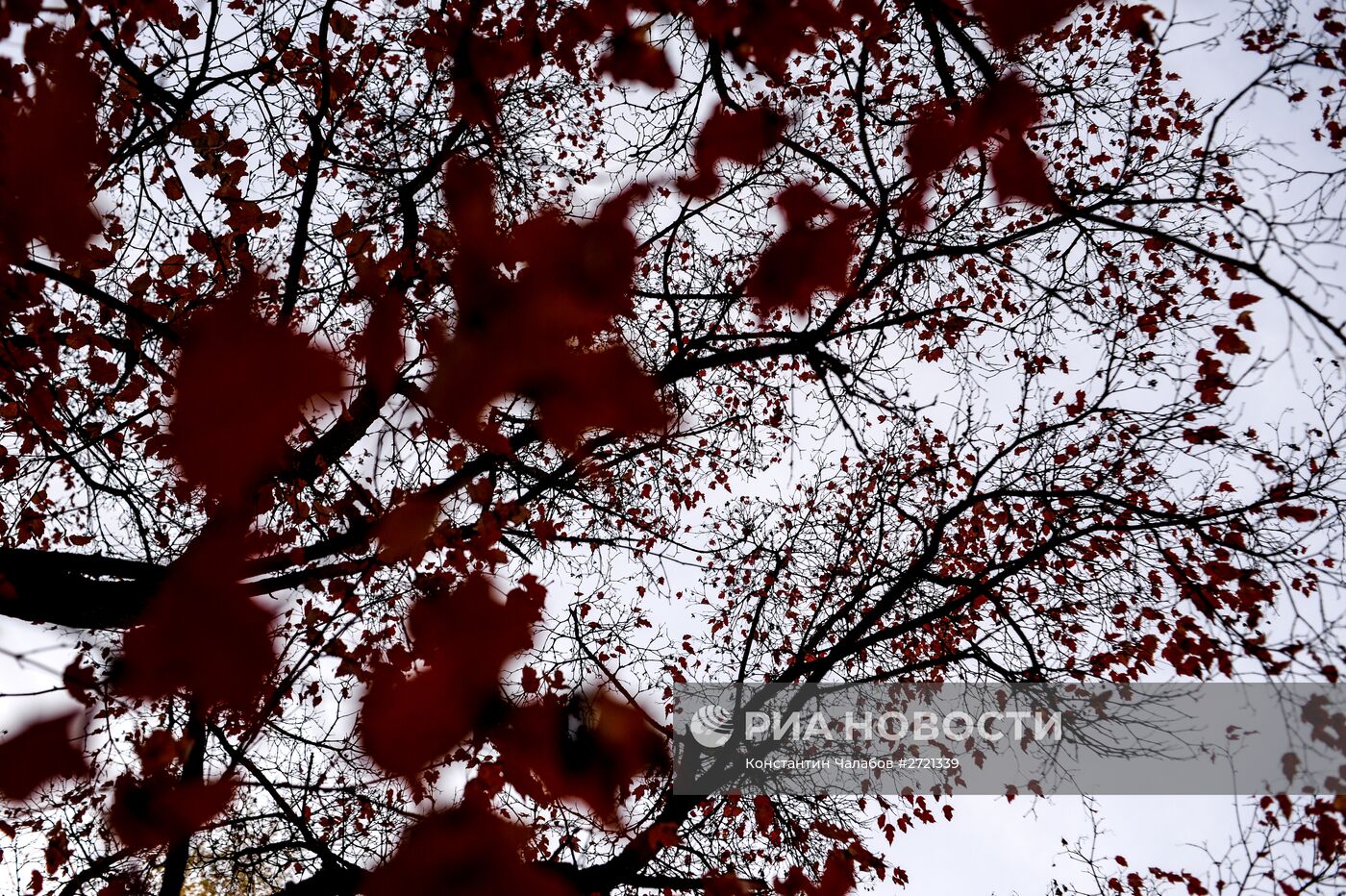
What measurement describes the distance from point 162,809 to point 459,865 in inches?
84.4

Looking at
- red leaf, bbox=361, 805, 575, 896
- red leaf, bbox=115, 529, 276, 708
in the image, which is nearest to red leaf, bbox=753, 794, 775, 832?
red leaf, bbox=361, 805, 575, 896

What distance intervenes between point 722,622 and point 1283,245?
532 centimetres

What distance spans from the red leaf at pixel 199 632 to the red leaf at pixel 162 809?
0.68 metres

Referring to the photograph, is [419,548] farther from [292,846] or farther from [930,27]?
[930,27]

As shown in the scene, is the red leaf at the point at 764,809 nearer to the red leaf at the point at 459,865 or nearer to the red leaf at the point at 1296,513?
the red leaf at the point at 459,865

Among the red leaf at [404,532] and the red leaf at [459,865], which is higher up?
the red leaf at [404,532]

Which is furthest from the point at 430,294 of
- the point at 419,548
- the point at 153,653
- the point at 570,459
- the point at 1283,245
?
the point at 1283,245

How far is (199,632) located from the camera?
4480 millimetres

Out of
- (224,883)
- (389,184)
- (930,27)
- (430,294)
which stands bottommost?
(224,883)

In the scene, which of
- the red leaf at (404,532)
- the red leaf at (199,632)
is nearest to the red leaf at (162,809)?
the red leaf at (199,632)

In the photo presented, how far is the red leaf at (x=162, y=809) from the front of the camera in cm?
454

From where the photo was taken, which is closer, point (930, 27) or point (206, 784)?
point (206, 784)

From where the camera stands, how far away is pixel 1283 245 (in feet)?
11.0

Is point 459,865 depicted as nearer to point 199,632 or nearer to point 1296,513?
point 199,632
